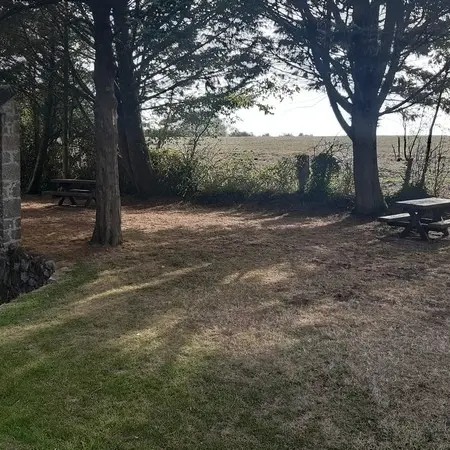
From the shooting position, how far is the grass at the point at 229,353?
285 cm

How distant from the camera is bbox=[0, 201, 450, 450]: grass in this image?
9.34 feet

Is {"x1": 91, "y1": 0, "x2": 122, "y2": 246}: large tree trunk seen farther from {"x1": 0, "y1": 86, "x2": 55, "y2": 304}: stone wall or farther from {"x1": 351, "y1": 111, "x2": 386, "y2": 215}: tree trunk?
{"x1": 351, "y1": 111, "x2": 386, "y2": 215}: tree trunk

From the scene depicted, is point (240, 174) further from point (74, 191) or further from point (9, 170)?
point (9, 170)

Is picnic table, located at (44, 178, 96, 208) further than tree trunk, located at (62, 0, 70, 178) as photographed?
No

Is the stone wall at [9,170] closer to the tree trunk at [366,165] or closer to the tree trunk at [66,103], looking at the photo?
the tree trunk at [66,103]

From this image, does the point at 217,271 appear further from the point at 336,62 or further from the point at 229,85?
the point at 229,85

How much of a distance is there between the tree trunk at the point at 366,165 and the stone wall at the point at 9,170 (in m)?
6.86

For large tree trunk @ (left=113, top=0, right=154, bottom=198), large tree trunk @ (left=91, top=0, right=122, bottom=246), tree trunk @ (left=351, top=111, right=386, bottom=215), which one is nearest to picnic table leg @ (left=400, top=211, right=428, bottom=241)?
tree trunk @ (left=351, top=111, right=386, bottom=215)

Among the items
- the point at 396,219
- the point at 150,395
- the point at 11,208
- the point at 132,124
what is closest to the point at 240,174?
the point at 132,124

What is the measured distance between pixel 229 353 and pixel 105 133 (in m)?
4.76

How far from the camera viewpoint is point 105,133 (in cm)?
756

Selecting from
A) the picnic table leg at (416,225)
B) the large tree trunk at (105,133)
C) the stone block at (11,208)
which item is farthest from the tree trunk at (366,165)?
the stone block at (11,208)

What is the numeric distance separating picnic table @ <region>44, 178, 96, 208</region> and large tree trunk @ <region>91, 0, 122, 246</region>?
4.86 metres

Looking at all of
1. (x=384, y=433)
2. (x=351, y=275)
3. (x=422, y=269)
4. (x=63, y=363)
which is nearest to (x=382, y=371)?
(x=384, y=433)
